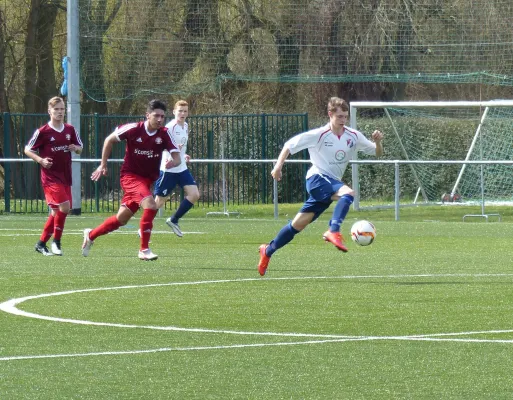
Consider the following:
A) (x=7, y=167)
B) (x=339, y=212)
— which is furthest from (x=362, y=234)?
(x=7, y=167)

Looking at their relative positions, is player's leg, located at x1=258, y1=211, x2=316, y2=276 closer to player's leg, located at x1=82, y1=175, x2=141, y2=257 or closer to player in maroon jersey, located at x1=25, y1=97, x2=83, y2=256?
player's leg, located at x1=82, y1=175, x2=141, y2=257

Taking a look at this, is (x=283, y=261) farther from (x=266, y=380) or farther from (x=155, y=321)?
(x=266, y=380)

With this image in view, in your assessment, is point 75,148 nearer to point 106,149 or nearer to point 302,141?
point 106,149

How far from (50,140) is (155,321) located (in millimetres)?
6909

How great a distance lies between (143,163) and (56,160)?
5.07 feet

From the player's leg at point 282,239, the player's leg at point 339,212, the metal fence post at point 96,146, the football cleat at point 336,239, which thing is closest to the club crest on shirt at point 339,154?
the player's leg at point 339,212

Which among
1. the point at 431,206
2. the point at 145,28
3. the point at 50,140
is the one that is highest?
the point at 145,28

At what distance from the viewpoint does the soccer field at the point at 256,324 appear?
278 inches

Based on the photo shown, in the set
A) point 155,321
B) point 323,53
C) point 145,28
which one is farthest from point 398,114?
point 155,321

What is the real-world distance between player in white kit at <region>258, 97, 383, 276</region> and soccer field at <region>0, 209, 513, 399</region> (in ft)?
1.63

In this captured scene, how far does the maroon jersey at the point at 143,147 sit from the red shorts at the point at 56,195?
1229mm

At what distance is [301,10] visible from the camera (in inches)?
1182

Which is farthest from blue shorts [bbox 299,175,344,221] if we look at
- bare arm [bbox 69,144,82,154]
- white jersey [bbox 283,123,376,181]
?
bare arm [bbox 69,144,82,154]

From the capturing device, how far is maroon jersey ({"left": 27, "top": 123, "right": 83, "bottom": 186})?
16.0 metres
